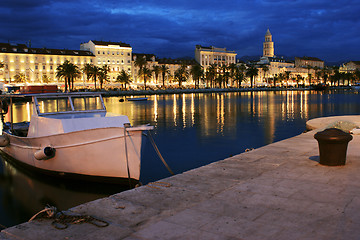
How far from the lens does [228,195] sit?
7.71 m

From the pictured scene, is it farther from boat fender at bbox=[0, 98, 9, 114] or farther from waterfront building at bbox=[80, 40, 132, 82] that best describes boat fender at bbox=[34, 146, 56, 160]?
waterfront building at bbox=[80, 40, 132, 82]

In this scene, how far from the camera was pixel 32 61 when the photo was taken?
432 ft

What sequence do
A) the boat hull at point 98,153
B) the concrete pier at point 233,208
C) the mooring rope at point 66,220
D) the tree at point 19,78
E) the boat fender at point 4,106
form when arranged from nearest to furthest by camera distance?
the concrete pier at point 233,208 < the mooring rope at point 66,220 < the boat hull at point 98,153 < the boat fender at point 4,106 < the tree at point 19,78

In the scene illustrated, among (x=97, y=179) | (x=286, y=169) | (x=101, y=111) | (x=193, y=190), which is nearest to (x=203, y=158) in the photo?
(x=101, y=111)

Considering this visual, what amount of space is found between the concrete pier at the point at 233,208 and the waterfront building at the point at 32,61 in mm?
127645

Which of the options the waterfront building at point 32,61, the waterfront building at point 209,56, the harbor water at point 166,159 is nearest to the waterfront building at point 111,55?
the waterfront building at point 32,61

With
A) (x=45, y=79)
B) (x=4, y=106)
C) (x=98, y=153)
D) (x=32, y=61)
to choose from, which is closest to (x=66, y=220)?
(x=98, y=153)

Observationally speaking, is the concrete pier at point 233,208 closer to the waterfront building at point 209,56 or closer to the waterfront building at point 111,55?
the waterfront building at point 111,55

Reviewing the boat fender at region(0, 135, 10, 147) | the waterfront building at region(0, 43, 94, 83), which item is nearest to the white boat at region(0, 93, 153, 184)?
the boat fender at region(0, 135, 10, 147)

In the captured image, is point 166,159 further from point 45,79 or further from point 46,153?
point 45,79

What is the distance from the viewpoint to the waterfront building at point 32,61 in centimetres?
12719

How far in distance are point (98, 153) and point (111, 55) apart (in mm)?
143805

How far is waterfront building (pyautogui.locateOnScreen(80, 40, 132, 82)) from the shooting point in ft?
480

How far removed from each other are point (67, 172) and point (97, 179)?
4.25 feet
